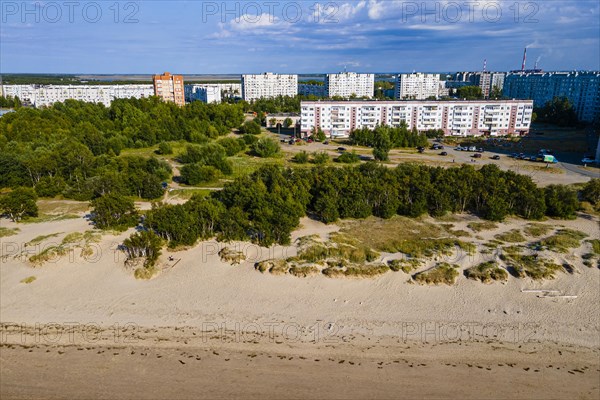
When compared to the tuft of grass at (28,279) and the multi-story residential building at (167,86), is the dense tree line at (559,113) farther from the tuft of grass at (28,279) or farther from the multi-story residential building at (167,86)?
the tuft of grass at (28,279)

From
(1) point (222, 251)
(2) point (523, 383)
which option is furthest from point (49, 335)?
(2) point (523, 383)

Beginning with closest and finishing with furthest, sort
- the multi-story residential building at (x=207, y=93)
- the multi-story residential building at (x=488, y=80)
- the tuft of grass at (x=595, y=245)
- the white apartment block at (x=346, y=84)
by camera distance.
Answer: the tuft of grass at (x=595, y=245) < the multi-story residential building at (x=207, y=93) < the white apartment block at (x=346, y=84) < the multi-story residential building at (x=488, y=80)

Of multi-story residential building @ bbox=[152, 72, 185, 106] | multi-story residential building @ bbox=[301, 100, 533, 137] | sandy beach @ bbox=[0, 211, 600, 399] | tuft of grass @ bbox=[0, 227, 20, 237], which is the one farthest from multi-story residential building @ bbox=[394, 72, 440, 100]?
tuft of grass @ bbox=[0, 227, 20, 237]

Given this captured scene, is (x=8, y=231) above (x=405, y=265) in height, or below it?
above

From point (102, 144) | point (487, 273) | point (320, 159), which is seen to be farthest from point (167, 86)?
point (487, 273)

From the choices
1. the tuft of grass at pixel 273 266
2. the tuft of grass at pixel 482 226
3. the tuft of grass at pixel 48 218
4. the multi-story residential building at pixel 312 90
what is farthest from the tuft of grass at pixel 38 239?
the multi-story residential building at pixel 312 90

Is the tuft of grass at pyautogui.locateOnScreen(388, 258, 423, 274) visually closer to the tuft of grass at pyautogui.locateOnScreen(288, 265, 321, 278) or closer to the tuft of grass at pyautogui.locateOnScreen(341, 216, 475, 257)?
the tuft of grass at pyautogui.locateOnScreen(341, 216, 475, 257)

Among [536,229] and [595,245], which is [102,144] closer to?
[536,229]
